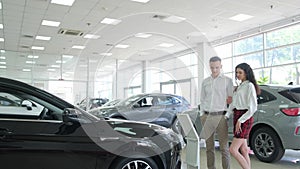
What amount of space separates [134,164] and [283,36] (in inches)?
345

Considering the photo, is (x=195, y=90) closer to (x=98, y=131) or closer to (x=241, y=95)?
(x=241, y=95)

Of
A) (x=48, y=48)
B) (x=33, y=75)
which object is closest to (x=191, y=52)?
(x=48, y=48)

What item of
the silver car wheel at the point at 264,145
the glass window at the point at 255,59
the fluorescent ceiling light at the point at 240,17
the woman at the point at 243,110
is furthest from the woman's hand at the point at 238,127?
the glass window at the point at 255,59

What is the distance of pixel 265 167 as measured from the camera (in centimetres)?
397


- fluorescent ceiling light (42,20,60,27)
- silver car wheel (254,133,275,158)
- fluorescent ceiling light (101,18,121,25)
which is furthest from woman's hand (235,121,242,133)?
fluorescent ceiling light (42,20,60,27)

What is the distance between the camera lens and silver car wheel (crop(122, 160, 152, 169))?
2.46 m

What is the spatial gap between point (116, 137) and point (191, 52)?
1049cm

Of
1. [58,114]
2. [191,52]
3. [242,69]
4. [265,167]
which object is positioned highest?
[191,52]

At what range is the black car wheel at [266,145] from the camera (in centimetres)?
418

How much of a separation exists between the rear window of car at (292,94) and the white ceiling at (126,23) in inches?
158

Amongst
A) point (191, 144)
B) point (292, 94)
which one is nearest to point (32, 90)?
point (191, 144)

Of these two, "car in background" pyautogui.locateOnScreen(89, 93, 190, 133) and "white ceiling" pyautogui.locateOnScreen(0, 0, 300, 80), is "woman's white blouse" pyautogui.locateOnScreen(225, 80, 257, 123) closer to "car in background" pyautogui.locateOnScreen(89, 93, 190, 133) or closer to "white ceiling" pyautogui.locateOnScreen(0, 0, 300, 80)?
"car in background" pyautogui.locateOnScreen(89, 93, 190, 133)

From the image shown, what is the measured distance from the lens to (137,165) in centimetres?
Result: 251

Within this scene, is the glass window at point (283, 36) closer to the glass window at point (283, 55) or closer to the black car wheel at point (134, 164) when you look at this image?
the glass window at point (283, 55)
